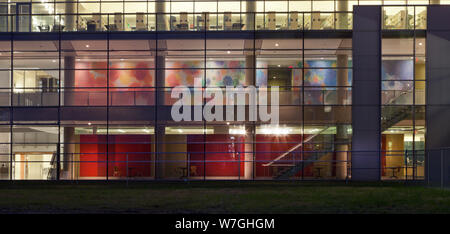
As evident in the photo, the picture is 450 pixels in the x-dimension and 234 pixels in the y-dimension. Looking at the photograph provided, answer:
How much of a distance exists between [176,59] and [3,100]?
964 cm

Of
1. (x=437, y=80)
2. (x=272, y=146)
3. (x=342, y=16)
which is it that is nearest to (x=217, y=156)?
(x=272, y=146)

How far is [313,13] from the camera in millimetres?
30078

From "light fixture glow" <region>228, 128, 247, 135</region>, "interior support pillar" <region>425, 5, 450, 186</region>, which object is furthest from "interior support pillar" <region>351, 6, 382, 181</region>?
"light fixture glow" <region>228, 128, 247, 135</region>

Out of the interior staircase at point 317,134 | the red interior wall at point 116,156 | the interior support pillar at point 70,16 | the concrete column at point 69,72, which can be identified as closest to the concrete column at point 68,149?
the red interior wall at point 116,156

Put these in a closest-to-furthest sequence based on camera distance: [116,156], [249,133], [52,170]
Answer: [249,133]
[52,170]
[116,156]

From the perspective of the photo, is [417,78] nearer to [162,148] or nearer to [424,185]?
[424,185]

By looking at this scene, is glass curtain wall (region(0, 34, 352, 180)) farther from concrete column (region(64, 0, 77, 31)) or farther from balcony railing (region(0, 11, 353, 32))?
concrete column (region(64, 0, 77, 31))

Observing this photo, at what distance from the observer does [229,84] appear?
107ft

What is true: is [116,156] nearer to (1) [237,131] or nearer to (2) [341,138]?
(1) [237,131]

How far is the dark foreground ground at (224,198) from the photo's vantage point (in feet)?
55.2

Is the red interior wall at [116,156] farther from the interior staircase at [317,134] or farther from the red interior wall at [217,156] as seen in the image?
the interior staircase at [317,134]

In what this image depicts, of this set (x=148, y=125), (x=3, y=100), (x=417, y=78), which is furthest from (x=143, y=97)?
(x=417, y=78)

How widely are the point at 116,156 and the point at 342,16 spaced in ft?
49.6

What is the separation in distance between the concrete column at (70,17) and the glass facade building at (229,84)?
0.17 feet
